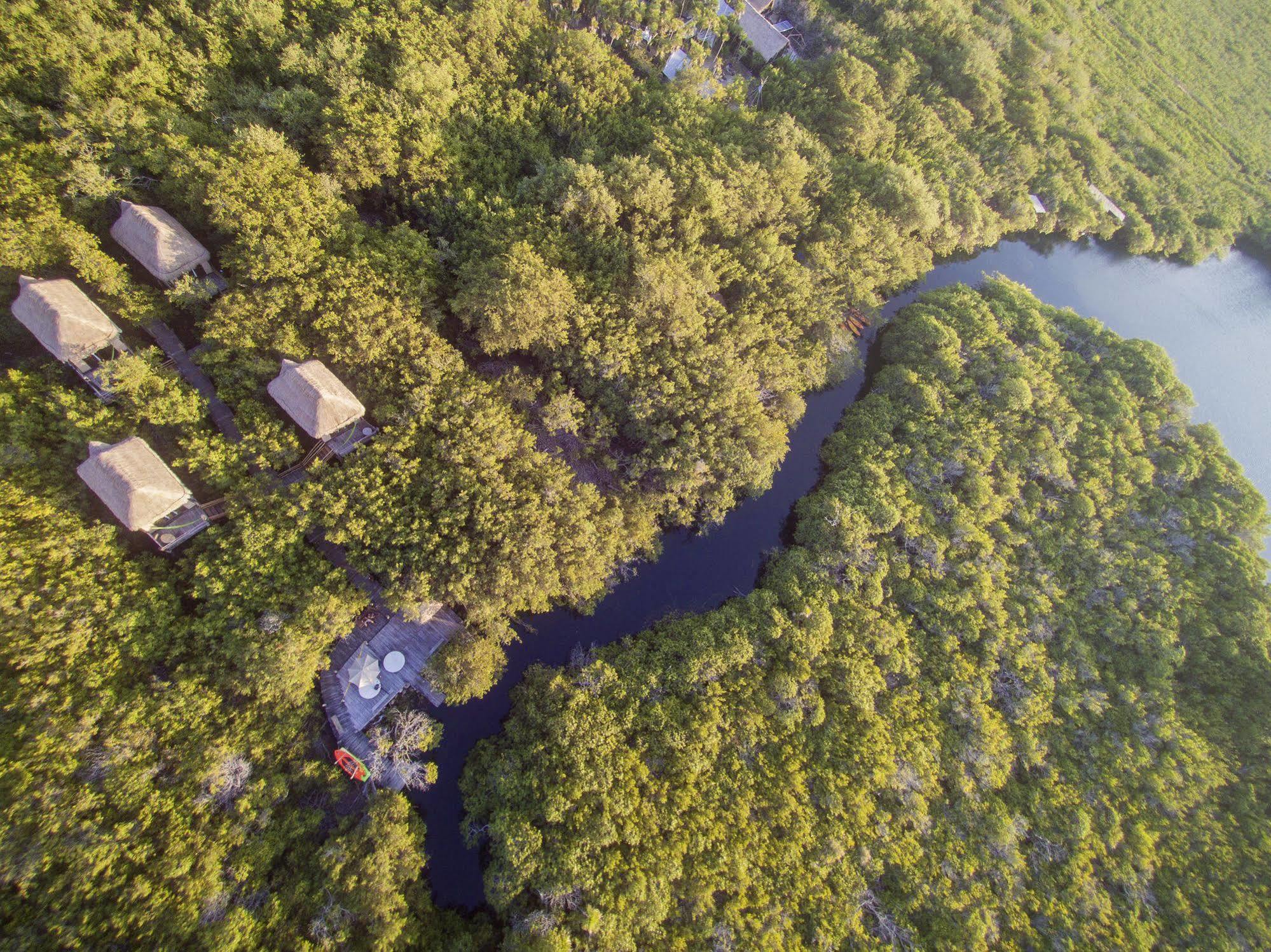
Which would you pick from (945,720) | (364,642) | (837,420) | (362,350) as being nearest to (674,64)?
(837,420)

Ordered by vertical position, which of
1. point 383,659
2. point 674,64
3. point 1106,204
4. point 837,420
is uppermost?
point 1106,204

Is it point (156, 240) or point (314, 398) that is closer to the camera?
point (314, 398)

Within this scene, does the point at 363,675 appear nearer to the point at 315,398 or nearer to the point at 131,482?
the point at 131,482

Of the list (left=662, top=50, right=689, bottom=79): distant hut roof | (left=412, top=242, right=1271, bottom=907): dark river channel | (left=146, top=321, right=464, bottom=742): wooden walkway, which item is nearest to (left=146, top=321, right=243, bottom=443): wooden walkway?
(left=146, top=321, right=464, bottom=742): wooden walkway

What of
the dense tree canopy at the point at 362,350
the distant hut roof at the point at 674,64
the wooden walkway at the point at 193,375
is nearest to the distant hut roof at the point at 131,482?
the dense tree canopy at the point at 362,350

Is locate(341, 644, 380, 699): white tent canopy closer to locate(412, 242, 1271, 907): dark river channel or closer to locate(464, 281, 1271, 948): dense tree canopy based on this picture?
locate(412, 242, 1271, 907): dark river channel

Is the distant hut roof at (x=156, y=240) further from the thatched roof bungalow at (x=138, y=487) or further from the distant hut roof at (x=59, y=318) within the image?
the thatched roof bungalow at (x=138, y=487)
